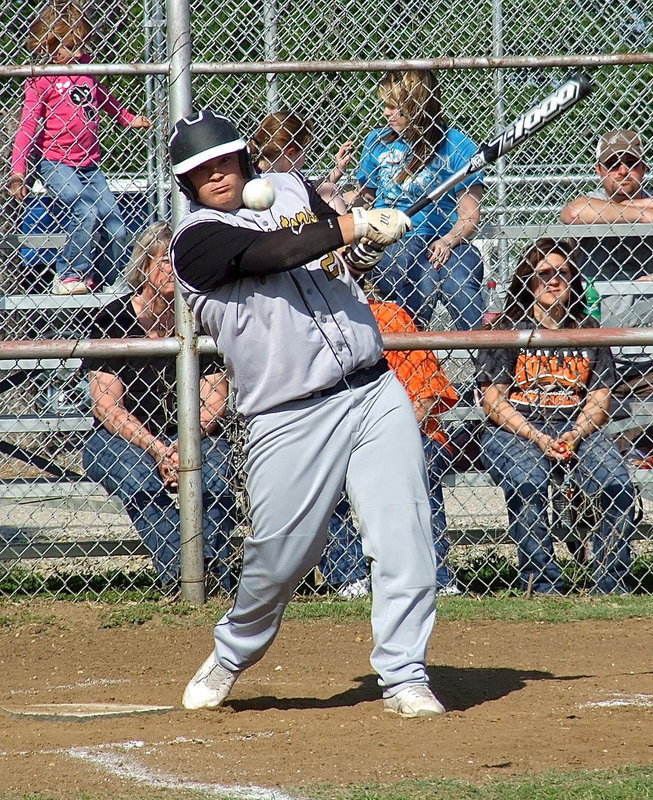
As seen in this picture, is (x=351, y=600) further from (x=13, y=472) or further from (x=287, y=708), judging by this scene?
(x=13, y=472)

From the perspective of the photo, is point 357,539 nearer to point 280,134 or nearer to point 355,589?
point 355,589

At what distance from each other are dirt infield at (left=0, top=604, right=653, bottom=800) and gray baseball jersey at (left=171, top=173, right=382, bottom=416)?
1.10 meters

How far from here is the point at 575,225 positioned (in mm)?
5676

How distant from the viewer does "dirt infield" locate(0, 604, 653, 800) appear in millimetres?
3129

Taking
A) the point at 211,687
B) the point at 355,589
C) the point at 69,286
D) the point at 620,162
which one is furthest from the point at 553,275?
the point at 211,687

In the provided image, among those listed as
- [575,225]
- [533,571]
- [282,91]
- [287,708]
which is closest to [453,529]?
[533,571]

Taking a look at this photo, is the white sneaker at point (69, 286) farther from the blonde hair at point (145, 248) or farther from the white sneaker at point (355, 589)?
the white sneaker at point (355, 589)

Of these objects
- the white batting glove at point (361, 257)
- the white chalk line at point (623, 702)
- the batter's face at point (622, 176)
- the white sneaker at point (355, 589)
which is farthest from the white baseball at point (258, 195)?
the batter's face at point (622, 176)

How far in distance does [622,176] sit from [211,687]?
382 centimetres

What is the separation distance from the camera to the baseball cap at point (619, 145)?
5898mm

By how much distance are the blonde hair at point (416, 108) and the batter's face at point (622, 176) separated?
110cm

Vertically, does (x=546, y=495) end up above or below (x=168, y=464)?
below

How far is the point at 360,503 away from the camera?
361 cm

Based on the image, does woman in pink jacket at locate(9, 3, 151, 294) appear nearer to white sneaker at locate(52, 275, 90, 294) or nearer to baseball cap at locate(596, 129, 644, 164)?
white sneaker at locate(52, 275, 90, 294)
